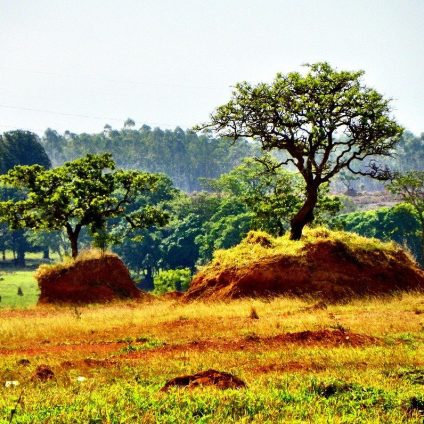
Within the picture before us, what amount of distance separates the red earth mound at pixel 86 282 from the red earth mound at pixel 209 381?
23.8m

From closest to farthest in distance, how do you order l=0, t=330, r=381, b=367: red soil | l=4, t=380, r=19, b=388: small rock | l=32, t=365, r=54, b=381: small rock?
1. l=4, t=380, r=19, b=388: small rock
2. l=32, t=365, r=54, b=381: small rock
3. l=0, t=330, r=381, b=367: red soil

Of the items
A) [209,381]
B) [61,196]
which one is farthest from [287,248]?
[209,381]

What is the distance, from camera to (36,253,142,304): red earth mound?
31203 mm

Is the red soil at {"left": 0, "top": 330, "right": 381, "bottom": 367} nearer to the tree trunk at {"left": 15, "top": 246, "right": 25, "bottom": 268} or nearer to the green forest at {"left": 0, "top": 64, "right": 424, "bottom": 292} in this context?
the green forest at {"left": 0, "top": 64, "right": 424, "bottom": 292}

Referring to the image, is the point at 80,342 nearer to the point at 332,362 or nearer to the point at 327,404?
the point at 332,362

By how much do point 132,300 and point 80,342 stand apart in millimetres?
17045

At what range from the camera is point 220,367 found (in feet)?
32.9

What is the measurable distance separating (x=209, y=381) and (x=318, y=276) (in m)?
17.3

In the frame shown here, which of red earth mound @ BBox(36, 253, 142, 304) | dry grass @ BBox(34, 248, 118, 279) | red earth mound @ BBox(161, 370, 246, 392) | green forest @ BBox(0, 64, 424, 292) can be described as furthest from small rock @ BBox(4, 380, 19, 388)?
dry grass @ BBox(34, 248, 118, 279)

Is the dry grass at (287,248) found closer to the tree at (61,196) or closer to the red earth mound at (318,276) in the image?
the red earth mound at (318,276)

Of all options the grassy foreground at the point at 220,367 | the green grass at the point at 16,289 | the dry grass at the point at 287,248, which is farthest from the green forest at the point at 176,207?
the grassy foreground at the point at 220,367

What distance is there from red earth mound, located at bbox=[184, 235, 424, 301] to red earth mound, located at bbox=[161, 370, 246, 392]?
625 inches

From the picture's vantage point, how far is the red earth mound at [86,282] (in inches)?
1228

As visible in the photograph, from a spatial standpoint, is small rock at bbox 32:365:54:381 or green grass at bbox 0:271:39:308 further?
green grass at bbox 0:271:39:308
